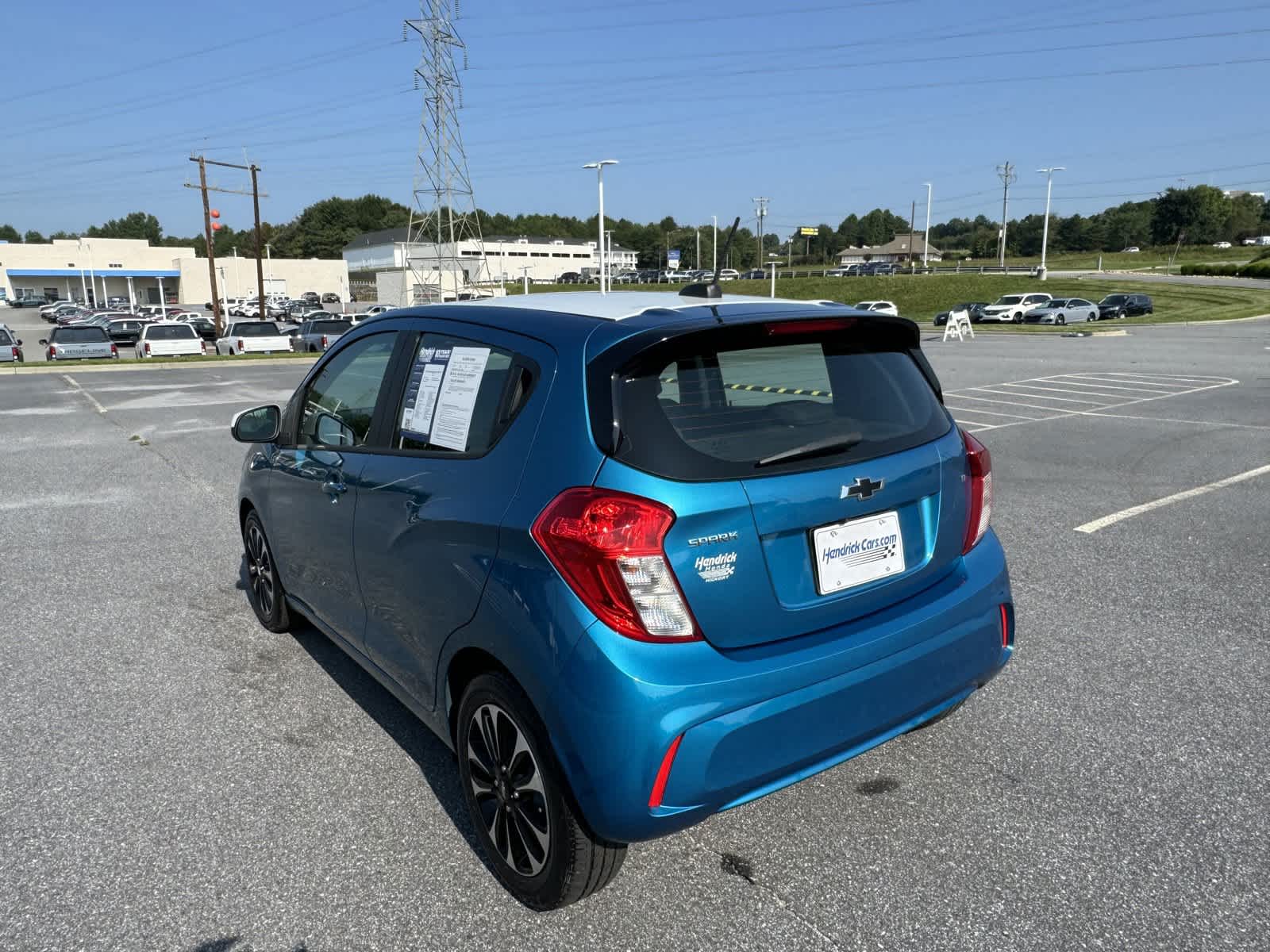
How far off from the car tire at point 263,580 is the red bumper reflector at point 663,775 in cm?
285

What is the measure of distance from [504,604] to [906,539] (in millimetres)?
1232

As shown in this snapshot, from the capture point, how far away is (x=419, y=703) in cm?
300

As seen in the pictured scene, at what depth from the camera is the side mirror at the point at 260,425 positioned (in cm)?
409

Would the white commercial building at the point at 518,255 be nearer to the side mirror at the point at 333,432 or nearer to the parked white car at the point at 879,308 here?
the parked white car at the point at 879,308

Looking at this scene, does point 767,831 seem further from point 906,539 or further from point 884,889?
point 906,539

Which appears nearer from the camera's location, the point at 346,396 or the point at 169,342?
the point at 346,396

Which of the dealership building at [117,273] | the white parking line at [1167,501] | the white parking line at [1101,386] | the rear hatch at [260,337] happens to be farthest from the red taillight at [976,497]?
the dealership building at [117,273]

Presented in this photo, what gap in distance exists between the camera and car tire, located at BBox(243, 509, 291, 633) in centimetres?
449

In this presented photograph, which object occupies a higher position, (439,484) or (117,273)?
(117,273)

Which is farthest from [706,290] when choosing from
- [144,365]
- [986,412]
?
[144,365]

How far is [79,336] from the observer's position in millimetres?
27469

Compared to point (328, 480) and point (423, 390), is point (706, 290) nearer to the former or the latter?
point (423, 390)

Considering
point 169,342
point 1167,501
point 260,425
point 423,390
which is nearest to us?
point 423,390

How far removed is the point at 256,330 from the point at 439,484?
31110mm
